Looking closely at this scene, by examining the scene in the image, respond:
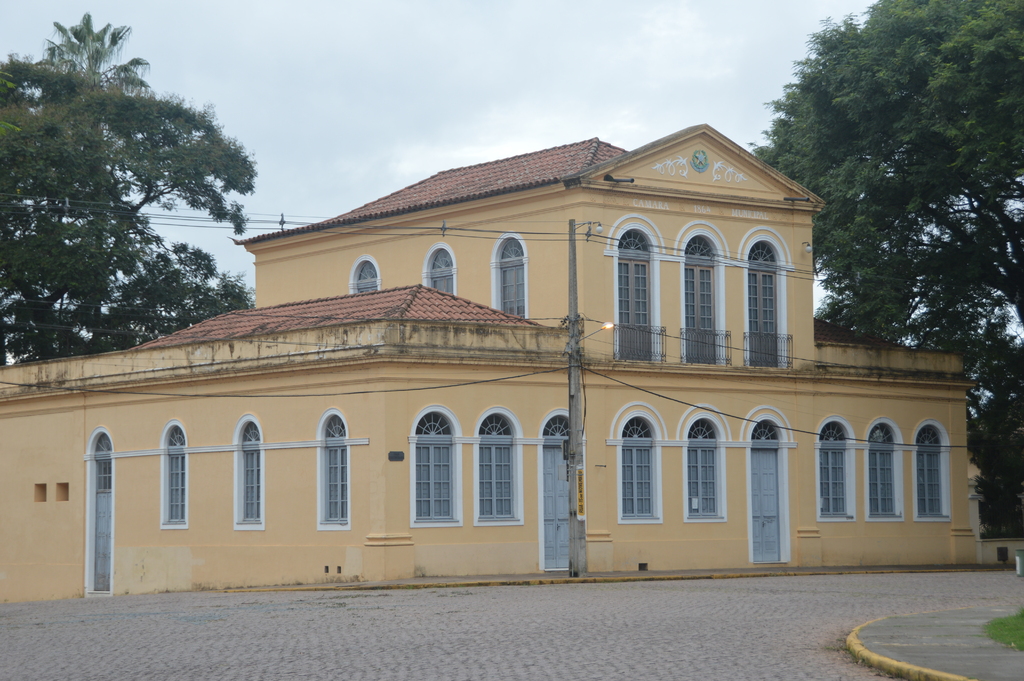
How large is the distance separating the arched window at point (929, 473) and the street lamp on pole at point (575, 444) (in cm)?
1092

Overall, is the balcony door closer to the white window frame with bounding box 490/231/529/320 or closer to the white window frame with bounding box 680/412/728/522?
the white window frame with bounding box 680/412/728/522

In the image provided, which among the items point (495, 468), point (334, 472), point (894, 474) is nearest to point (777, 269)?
point (894, 474)

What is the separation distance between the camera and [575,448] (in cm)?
2494

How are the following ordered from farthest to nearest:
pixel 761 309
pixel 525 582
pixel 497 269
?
1. pixel 761 309
2. pixel 497 269
3. pixel 525 582

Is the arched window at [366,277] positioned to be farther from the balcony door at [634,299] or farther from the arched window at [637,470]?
the arched window at [637,470]

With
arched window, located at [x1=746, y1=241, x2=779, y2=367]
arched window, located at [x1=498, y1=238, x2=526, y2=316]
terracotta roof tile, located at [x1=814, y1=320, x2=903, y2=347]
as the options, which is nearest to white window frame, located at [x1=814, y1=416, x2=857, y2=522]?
terracotta roof tile, located at [x1=814, y1=320, x2=903, y2=347]

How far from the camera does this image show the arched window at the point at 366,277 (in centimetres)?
3219

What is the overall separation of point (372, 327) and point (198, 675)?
13.2 metres

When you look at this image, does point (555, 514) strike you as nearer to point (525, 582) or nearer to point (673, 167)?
point (525, 582)

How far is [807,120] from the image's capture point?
33.7m

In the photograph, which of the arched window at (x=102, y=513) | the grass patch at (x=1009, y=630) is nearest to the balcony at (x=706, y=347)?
the arched window at (x=102, y=513)

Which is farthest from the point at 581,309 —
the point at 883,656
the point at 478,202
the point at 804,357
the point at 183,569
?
the point at 883,656

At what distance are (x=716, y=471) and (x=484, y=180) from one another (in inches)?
323

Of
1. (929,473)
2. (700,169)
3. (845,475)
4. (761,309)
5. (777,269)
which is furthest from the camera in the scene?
(929,473)
